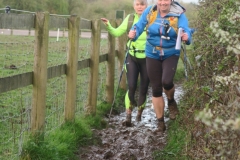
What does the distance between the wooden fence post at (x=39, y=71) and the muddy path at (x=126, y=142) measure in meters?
0.86

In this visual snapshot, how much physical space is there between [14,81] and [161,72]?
2.74 m

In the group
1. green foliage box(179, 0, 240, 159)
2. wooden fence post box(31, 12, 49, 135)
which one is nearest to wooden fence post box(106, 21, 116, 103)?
green foliage box(179, 0, 240, 159)

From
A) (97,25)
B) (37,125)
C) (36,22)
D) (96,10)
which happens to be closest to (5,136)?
(37,125)

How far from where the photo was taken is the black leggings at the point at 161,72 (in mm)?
6631

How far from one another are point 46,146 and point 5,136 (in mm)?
949

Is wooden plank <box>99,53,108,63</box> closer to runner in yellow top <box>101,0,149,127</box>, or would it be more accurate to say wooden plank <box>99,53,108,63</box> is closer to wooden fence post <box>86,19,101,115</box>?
wooden fence post <box>86,19,101,115</box>

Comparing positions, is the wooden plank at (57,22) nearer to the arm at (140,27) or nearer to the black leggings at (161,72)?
the arm at (140,27)

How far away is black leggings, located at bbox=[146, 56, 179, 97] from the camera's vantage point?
663 centimetres

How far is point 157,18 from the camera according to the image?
21.5 ft

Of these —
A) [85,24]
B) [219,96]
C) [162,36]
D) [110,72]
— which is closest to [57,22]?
[85,24]

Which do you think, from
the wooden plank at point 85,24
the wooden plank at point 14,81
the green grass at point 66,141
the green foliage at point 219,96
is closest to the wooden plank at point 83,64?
the wooden plank at point 85,24

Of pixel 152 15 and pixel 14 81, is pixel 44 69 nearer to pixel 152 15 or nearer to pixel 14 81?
pixel 14 81

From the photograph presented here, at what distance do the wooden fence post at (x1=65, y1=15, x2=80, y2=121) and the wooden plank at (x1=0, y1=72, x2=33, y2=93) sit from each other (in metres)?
1.31

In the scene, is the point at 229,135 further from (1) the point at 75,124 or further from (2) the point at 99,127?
(2) the point at 99,127
